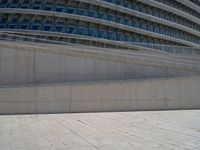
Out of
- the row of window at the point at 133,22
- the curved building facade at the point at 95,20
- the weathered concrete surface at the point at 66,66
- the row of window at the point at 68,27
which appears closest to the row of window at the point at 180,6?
the curved building facade at the point at 95,20

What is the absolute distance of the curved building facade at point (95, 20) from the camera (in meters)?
43.5

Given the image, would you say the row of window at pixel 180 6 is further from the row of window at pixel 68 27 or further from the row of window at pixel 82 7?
the row of window at pixel 68 27

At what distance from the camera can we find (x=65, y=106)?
19.7 m

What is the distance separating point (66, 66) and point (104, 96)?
329 centimetres

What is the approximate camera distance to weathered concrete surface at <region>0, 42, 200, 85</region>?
20406mm

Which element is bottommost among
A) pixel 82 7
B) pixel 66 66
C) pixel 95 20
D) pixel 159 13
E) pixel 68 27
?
pixel 66 66

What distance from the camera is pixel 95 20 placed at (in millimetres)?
45469

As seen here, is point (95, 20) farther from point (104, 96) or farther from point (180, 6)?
point (104, 96)

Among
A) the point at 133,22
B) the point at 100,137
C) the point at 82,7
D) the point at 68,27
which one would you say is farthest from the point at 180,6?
the point at 100,137

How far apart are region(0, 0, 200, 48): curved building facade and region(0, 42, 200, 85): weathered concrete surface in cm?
1927

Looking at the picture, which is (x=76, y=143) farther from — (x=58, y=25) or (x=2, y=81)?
(x=58, y=25)

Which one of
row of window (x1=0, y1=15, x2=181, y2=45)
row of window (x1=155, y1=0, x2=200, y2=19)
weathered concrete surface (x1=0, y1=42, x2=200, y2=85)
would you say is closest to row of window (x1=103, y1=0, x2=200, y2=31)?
row of window (x1=155, y1=0, x2=200, y2=19)

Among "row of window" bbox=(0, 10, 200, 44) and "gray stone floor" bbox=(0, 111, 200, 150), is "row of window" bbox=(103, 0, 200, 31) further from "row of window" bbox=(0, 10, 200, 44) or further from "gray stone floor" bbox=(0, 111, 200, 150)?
"gray stone floor" bbox=(0, 111, 200, 150)

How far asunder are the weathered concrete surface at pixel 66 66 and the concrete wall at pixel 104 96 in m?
1.47
